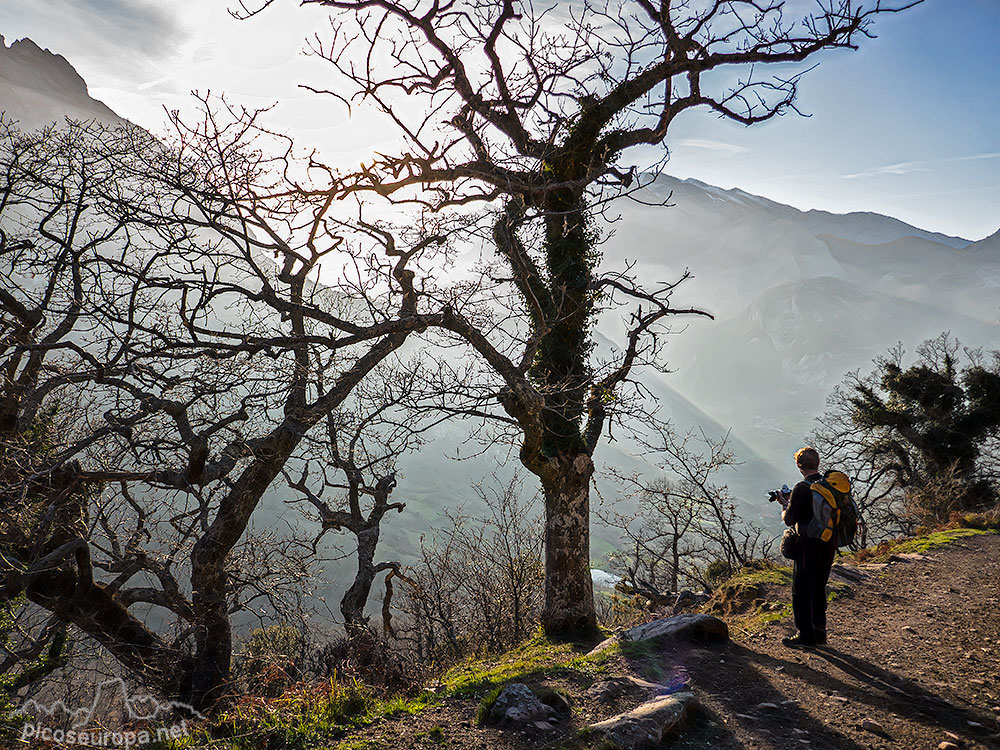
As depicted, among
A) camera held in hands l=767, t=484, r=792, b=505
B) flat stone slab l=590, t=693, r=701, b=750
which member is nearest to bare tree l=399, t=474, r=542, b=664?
camera held in hands l=767, t=484, r=792, b=505

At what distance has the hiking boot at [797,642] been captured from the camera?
5.12 metres

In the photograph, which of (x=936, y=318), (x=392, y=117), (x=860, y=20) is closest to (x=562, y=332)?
(x=392, y=117)

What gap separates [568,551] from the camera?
21.7 feet

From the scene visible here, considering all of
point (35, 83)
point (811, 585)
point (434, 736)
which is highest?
point (35, 83)

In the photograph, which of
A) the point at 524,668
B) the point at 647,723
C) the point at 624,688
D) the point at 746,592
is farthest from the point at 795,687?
the point at 746,592

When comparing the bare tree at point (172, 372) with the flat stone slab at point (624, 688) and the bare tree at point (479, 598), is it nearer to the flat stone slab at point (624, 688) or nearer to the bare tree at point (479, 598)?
the flat stone slab at point (624, 688)

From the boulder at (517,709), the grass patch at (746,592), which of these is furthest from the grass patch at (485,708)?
the grass patch at (746,592)

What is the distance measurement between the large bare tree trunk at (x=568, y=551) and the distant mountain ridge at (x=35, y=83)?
186 ft

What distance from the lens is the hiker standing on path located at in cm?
490

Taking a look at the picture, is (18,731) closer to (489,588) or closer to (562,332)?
(562,332)

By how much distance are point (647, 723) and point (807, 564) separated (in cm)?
276

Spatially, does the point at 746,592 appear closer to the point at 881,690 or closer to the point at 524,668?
the point at 881,690

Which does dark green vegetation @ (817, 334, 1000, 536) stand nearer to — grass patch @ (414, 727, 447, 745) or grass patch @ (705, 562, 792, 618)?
grass patch @ (705, 562, 792, 618)
